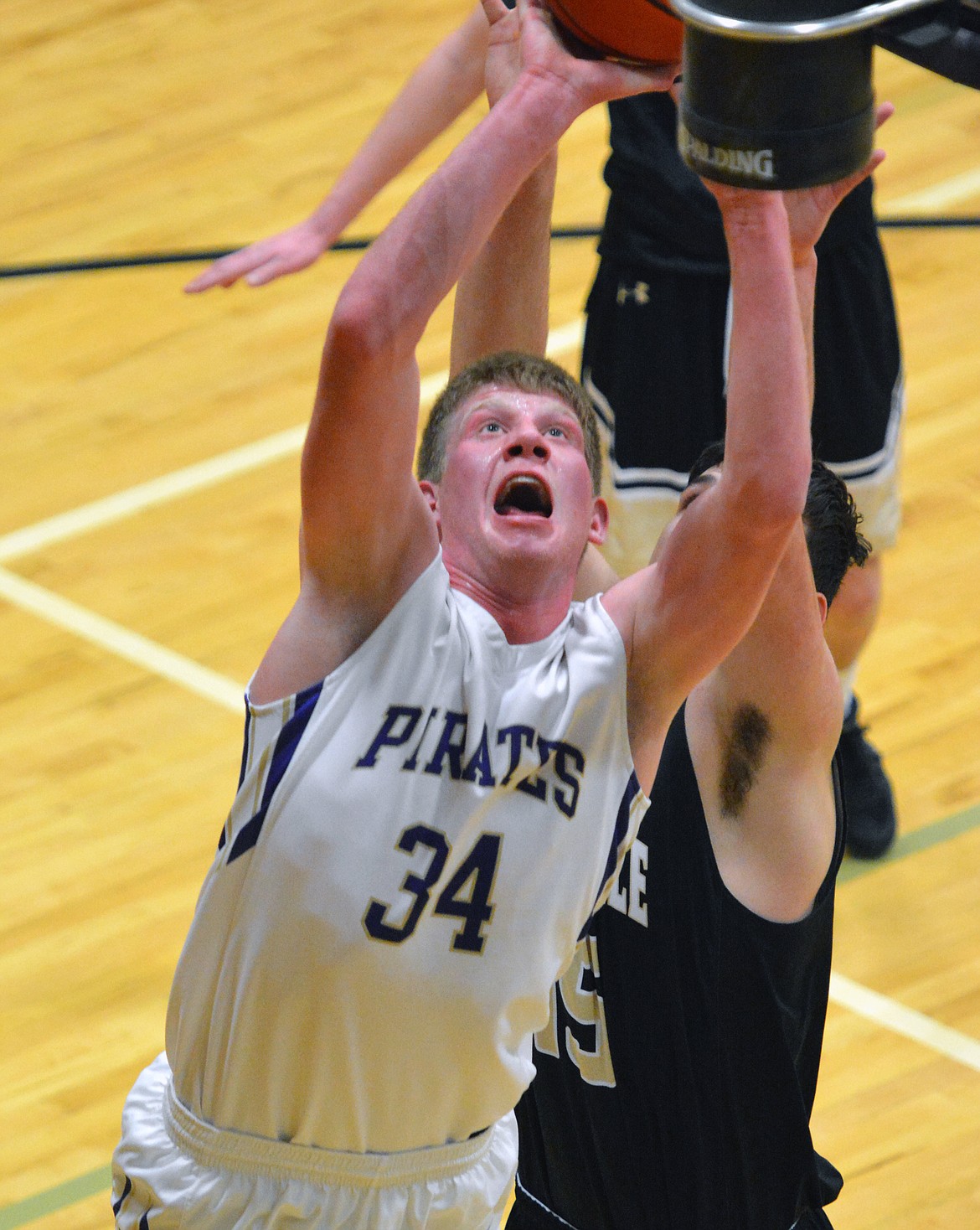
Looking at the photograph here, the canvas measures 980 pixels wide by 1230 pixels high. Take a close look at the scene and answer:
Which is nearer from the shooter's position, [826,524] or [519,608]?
[519,608]

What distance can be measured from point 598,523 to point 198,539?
10.3ft

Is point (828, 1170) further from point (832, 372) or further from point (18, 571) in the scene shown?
point (18, 571)

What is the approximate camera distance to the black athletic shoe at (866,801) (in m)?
4.86

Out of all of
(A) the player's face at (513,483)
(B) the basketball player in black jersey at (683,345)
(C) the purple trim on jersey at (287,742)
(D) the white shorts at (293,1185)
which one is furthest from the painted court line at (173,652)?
(A) the player's face at (513,483)

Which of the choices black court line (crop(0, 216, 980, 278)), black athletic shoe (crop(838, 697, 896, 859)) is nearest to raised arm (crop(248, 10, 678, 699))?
black athletic shoe (crop(838, 697, 896, 859))

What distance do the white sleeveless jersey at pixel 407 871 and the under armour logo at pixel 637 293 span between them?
207 cm

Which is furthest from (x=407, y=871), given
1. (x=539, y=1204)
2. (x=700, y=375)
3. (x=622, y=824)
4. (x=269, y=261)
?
(x=700, y=375)

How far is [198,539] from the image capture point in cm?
601

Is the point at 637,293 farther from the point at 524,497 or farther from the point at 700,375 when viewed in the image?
the point at 524,497

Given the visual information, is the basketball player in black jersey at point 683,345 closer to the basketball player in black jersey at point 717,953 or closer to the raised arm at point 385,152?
the raised arm at point 385,152

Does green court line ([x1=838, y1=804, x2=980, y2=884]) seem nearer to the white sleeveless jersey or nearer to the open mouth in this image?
the open mouth

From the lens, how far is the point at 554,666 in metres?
2.70

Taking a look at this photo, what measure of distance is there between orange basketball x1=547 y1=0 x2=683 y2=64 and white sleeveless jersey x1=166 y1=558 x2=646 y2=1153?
663 millimetres

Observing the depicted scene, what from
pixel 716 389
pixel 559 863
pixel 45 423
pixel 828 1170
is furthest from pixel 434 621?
pixel 45 423
